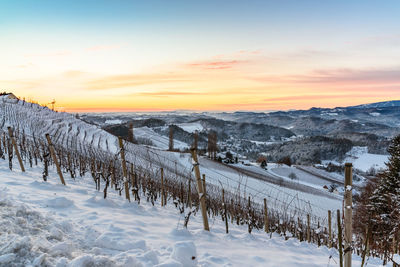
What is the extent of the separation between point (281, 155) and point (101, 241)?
12645 cm

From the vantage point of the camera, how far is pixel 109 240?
3172mm

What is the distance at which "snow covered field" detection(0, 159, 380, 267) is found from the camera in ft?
8.42

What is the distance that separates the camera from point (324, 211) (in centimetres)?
2533

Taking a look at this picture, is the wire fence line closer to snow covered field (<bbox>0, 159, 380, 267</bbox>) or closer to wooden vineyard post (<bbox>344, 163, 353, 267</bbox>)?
snow covered field (<bbox>0, 159, 380, 267</bbox>)

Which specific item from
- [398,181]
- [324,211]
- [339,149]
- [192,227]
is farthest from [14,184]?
[339,149]

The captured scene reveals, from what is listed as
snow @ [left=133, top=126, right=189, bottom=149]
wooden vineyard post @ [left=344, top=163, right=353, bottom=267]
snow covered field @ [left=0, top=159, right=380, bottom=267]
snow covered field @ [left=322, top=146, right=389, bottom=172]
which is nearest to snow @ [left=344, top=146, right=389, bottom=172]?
snow covered field @ [left=322, top=146, right=389, bottom=172]

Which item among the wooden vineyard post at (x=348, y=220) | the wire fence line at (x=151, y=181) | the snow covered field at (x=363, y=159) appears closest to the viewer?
the wooden vineyard post at (x=348, y=220)

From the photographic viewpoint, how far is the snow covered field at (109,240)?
2.57m

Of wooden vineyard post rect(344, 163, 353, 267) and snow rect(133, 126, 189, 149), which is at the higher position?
wooden vineyard post rect(344, 163, 353, 267)

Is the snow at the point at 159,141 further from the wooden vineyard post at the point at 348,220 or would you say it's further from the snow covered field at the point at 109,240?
the wooden vineyard post at the point at 348,220

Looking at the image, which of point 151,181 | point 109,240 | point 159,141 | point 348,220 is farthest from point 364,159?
point 109,240

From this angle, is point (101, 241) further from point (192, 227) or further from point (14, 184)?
point (14, 184)

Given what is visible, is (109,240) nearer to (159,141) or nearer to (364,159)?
(159,141)

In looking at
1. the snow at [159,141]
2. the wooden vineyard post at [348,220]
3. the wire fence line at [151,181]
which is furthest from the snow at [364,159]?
the wooden vineyard post at [348,220]
